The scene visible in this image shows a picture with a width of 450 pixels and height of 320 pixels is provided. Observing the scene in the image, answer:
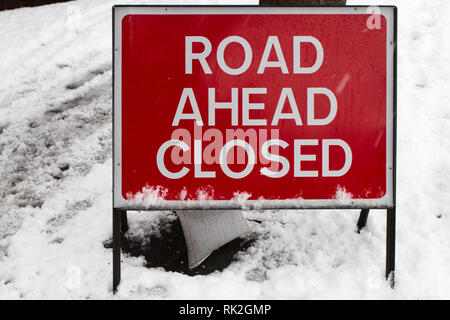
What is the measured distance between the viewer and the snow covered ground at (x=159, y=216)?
8.13 ft

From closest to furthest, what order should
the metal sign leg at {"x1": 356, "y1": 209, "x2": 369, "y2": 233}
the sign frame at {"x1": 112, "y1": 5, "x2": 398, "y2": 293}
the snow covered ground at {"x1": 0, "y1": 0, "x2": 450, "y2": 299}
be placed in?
the sign frame at {"x1": 112, "y1": 5, "x2": 398, "y2": 293} → the snow covered ground at {"x1": 0, "y1": 0, "x2": 450, "y2": 299} → the metal sign leg at {"x1": 356, "y1": 209, "x2": 369, "y2": 233}

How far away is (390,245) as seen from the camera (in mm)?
→ 2420

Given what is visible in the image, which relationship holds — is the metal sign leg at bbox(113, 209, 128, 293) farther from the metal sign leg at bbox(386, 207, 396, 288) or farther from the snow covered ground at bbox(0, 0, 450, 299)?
the metal sign leg at bbox(386, 207, 396, 288)

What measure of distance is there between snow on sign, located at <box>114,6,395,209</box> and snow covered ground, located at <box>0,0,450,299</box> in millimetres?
413

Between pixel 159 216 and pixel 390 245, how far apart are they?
1312 millimetres

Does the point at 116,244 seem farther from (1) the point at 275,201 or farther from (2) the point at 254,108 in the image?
(2) the point at 254,108

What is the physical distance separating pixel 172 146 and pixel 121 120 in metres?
0.26

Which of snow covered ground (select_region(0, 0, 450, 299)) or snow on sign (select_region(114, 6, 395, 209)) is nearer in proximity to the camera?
snow on sign (select_region(114, 6, 395, 209))

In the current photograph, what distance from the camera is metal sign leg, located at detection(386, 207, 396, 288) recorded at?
2.39m

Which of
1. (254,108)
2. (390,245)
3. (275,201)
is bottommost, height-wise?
(390,245)

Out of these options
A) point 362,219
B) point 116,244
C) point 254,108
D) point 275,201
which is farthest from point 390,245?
point 116,244

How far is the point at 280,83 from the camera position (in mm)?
2352

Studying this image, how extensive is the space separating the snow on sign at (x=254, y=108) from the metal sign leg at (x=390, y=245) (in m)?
0.08

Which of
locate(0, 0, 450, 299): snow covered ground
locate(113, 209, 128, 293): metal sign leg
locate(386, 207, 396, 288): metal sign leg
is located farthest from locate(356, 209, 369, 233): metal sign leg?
locate(113, 209, 128, 293): metal sign leg
